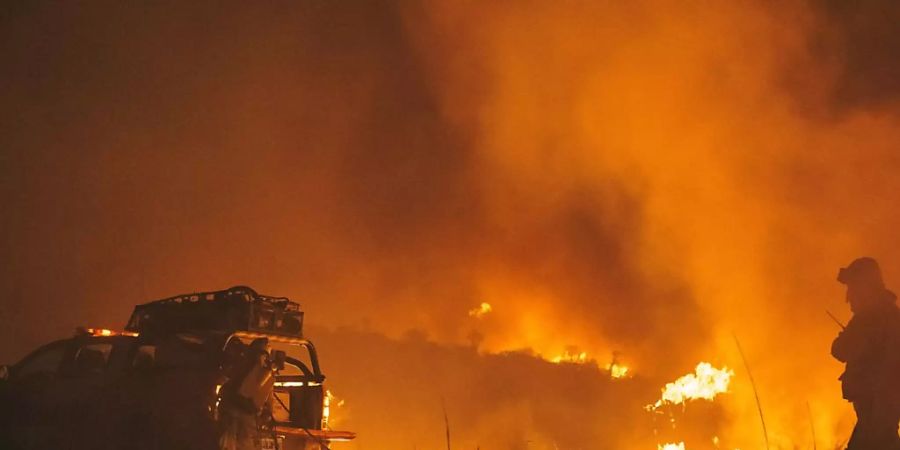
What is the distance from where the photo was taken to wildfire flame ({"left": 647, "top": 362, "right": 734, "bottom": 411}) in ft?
83.7

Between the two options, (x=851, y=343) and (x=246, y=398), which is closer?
(x=851, y=343)

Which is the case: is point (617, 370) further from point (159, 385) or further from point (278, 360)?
point (159, 385)

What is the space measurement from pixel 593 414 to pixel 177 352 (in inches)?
1027

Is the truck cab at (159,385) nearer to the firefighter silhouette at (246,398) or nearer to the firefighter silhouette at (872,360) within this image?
the firefighter silhouette at (246,398)

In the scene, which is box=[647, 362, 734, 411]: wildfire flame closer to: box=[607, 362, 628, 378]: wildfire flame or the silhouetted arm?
box=[607, 362, 628, 378]: wildfire flame

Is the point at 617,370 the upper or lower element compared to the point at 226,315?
upper

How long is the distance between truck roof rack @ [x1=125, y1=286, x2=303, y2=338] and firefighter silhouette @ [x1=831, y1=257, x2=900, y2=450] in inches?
249

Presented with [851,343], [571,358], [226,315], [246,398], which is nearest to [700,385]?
[571,358]

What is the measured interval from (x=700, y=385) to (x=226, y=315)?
22238mm

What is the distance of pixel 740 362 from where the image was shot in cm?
2503

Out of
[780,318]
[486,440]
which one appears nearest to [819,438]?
[780,318]

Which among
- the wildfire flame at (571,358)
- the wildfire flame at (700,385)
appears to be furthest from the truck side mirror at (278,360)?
the wildfire flame at (571,358)

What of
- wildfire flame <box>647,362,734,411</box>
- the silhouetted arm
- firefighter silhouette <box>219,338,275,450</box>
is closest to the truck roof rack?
firefighter silhouette <box>219,338,275,450</box>

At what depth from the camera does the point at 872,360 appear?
4.05 m
